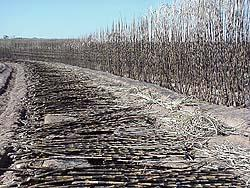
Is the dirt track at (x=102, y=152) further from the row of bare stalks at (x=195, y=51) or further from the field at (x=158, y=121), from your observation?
the row of bare stalks at (x=195, y=51)

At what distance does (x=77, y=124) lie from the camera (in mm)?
8578

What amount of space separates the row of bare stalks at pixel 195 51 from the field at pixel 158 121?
3 cm

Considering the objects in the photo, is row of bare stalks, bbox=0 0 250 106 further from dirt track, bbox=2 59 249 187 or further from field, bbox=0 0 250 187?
dirt track, bbox=2 59 249 187

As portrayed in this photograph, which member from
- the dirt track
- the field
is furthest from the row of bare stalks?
the dirt track

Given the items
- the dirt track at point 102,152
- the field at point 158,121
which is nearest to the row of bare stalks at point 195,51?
the field at point 158,121

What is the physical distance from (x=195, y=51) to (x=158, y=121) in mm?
4143

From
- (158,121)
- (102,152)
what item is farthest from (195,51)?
(102,152)

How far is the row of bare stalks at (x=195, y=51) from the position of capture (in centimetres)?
1048

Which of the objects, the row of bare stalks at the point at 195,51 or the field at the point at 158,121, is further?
the row of bare stalks at the point at 195,51

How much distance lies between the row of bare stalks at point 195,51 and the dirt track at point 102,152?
223cm

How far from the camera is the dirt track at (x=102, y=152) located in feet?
17.0

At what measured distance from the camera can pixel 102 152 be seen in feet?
21.3

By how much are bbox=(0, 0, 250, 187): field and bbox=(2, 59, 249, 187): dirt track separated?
0.01m

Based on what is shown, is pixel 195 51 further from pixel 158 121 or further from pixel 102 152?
pixel 102 152
